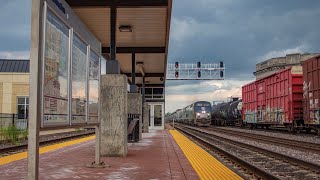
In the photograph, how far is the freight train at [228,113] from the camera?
144 feet

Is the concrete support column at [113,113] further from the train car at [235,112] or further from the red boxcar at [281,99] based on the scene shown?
the train car at [235,112]

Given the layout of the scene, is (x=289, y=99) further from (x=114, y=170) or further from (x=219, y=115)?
(x=219, y=115)

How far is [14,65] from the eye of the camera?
5044 cm

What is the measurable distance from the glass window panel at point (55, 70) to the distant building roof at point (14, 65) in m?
45.6

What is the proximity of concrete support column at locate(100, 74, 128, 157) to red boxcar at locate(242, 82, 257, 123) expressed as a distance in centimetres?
2530

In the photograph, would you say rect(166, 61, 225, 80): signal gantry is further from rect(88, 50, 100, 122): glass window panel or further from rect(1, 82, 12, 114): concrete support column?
rect(88, 50, 100, 122): glass window panel

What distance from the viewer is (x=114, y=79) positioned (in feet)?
37.2

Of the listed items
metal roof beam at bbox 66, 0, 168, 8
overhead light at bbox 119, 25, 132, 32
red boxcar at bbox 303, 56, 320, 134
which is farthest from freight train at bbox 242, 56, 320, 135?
metal roof beam at bbox 66, 0, 168, 8

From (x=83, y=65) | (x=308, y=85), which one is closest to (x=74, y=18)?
(x=83, y=65)

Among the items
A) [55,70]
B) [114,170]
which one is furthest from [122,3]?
[55,70]

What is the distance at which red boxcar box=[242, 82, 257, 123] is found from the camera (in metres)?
35.5

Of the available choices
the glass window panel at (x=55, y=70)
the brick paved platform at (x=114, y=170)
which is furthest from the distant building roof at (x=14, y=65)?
the glass window panel at (x=55, y=70)

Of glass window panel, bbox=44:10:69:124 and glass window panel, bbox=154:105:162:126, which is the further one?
glass window panel, bbox=154:105:162:126

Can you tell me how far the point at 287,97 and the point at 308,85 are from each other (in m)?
3.35
